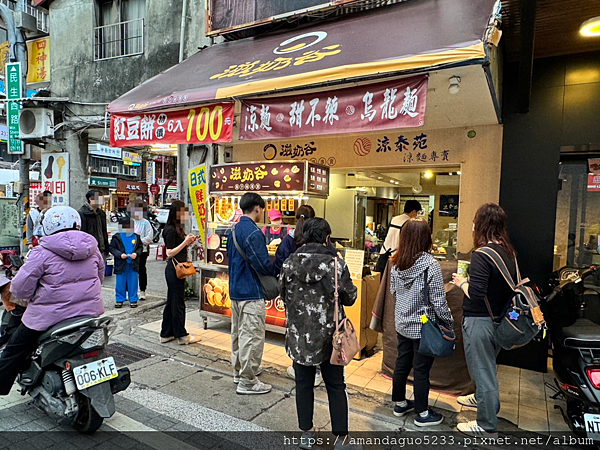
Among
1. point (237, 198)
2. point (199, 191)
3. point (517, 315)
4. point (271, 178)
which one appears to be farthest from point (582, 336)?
point (199, 191)

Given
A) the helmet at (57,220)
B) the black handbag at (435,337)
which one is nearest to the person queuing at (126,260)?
the helmet at (57,220)

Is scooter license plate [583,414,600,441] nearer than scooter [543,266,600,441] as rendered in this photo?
Yes

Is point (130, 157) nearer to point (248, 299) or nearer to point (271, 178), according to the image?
point (271, 178)

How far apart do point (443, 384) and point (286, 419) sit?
180cm

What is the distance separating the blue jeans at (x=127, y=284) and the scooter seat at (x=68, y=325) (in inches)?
158

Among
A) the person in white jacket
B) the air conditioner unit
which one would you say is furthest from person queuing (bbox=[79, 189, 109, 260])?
the air conditioner unit

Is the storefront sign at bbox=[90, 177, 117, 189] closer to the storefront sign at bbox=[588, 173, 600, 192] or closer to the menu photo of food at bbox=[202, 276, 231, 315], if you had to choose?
the menu photo of food at bbox=[202, 276, 231, 315]

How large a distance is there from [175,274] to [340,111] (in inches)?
123

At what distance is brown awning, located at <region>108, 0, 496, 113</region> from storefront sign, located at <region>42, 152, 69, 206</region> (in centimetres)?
473

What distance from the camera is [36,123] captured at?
367 inches

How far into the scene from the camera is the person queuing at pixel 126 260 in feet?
23.5

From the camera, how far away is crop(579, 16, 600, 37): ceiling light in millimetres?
3664

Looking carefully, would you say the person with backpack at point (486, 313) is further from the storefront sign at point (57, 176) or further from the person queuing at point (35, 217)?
the storefront sign at point (57, 176)

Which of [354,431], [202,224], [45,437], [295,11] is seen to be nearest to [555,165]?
[354,431]
